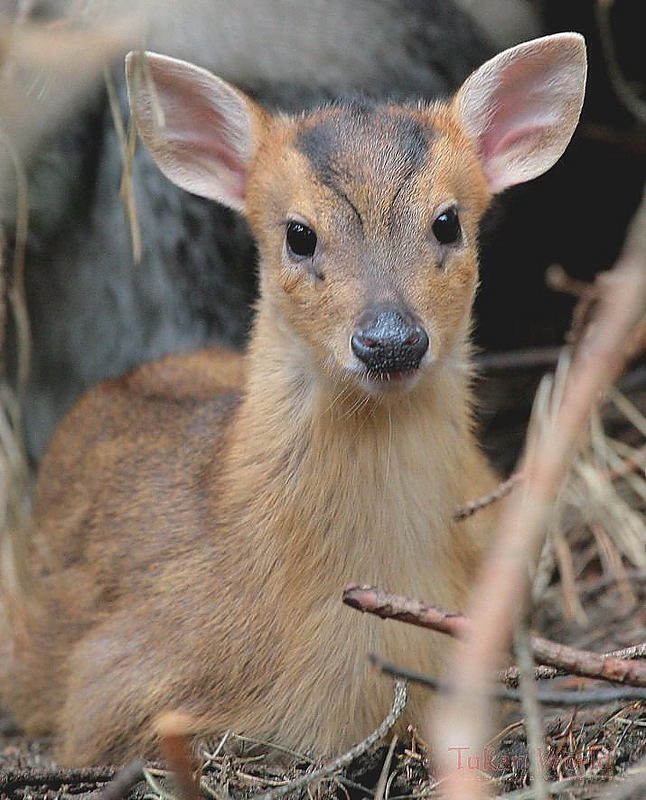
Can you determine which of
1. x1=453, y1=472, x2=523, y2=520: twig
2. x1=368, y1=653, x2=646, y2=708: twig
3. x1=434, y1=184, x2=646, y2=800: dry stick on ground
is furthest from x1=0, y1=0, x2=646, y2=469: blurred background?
x1=434, y1=184, x2=646, y2=800: dry stick on ground

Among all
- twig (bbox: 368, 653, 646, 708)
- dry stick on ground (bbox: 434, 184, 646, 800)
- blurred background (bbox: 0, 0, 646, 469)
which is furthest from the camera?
blurred background (bbox: 0, 0, 646, 469)

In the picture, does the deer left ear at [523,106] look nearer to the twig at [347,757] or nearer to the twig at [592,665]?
the twig at [347,757]

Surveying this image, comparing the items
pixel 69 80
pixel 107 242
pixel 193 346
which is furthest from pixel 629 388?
pixel 69 80

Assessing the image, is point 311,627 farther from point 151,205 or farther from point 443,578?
point 151,205

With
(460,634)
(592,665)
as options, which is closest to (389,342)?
(460,634)

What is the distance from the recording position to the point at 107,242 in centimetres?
518

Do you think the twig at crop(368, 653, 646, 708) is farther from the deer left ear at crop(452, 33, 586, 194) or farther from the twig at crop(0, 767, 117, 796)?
the deer left ear at crop(452, 33, 586, 194)

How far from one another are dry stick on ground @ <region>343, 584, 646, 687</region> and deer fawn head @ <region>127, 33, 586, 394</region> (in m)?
0.62

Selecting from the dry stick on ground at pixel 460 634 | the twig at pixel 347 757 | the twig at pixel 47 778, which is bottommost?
the twig at pixel 47 778

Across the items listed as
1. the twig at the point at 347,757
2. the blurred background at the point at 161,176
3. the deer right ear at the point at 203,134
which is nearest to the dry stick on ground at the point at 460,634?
the twig at the point at 347,757

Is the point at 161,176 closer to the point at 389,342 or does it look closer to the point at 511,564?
the point at 389,342

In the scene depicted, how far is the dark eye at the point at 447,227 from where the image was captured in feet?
10.4

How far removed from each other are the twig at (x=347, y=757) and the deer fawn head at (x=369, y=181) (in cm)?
74

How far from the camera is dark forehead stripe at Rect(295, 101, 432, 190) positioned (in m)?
3.15
